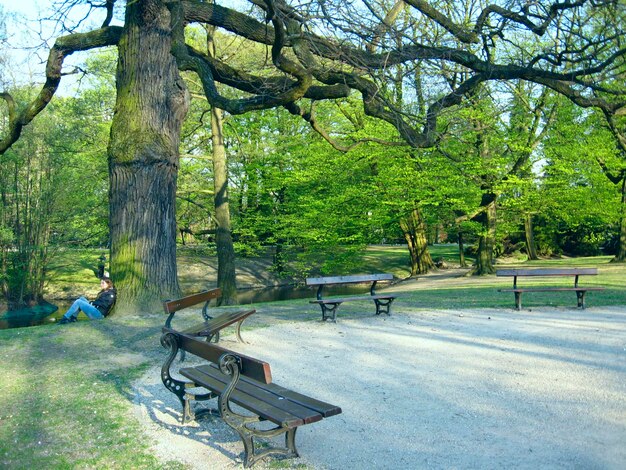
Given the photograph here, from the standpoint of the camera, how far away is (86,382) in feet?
21.7

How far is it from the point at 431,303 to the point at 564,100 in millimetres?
13931

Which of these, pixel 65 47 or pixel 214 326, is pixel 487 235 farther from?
pixel 214 326

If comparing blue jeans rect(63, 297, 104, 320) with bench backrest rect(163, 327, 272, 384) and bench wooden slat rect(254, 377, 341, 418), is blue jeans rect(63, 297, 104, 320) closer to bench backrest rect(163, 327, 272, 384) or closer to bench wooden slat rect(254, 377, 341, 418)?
bench backrest rect(163, 327, 272, 384)

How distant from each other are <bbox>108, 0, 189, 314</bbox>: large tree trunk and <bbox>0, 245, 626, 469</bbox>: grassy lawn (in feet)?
2.49

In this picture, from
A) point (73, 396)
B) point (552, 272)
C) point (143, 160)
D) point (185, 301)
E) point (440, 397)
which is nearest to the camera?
point (440, 397)

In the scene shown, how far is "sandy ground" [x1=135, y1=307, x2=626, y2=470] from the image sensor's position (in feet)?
14.7

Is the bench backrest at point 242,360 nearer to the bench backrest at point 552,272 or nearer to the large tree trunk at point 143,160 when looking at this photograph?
A: the large tree trunk at point 143,160

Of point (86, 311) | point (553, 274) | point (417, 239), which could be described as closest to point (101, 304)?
point (86, 311)

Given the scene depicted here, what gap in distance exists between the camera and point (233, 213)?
29312 millimetres

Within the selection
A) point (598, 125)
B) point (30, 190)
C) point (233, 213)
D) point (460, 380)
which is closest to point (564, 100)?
point (598, 125)

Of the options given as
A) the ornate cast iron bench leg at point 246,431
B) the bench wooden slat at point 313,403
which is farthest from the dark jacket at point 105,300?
the ornate cast iron bench leg at point 246,431

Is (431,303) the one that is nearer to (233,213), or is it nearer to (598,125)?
(598,125)

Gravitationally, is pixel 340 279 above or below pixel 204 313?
above

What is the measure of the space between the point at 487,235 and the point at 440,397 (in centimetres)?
1921
